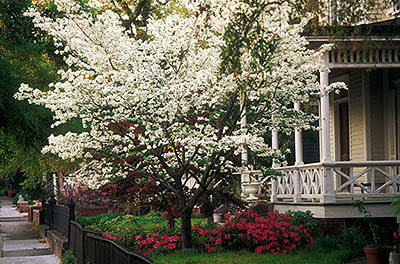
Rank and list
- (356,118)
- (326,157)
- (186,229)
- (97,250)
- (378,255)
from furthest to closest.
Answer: (356,118), (326,157), (186,229), (378,255), (97,250)

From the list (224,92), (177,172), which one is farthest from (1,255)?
(224,92)

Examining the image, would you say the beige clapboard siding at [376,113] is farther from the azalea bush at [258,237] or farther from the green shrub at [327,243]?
the green shrub at [327,243]

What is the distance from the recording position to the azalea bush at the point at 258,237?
1375 centimetres

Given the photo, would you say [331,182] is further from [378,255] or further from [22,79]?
[22,79]

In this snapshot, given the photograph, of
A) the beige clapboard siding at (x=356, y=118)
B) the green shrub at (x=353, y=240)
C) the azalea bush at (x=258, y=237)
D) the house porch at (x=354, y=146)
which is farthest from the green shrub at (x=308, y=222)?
the beige clapboard siding at (x=356, y=118)

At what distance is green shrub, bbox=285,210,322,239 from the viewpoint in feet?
47.8

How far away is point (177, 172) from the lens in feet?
47.2

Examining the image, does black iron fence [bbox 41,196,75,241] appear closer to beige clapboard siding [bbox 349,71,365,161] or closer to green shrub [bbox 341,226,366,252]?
green shrub [bbox 341,226,366,252]

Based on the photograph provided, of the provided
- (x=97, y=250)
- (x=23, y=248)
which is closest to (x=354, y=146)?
(x=23, y=248)

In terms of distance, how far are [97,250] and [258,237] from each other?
206 inches

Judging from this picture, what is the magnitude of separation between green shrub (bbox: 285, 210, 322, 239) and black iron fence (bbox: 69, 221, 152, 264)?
5.33 metres

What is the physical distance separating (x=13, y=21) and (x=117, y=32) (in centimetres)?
1117

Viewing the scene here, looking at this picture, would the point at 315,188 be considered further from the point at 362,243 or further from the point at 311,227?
the point at 362,243

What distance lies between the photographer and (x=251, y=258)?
12.8 meters
